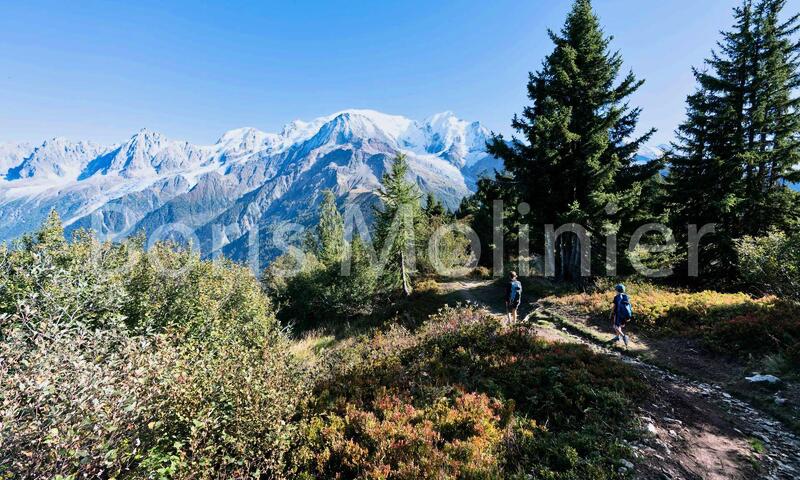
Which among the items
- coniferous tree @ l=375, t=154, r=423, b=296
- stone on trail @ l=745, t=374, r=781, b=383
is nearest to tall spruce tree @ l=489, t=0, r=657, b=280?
coniferous tree @ l=375, t=154, r=423, b=296

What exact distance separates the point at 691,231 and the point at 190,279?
83.9 ft

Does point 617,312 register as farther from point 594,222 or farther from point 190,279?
point 190,279

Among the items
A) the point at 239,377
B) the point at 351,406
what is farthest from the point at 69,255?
the point at 351,406

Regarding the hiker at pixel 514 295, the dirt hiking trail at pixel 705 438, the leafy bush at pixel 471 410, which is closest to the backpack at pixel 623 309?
the dirt hiking trail at pixel 705 438

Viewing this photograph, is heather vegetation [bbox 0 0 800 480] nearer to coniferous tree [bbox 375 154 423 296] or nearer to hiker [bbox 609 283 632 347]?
coniferous tree [bbox 375 154 423 296]

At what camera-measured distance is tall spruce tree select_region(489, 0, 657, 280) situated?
719 inches

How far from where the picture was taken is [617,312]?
40.3 feet

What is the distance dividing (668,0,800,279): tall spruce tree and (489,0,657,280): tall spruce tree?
146 inches

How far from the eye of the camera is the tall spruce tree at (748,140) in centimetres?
1772

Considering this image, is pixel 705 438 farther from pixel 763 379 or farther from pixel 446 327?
pixel 446 327

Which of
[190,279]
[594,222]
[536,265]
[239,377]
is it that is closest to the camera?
[239,377]

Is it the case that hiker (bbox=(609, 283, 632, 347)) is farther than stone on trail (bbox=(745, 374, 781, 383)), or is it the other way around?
hiker (bbox=(609, 283, 632, 347))

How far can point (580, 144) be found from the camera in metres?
18.9

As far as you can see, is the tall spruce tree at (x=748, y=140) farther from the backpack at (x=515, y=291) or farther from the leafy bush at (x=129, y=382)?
the leafy bush at (x=129, y=382)
